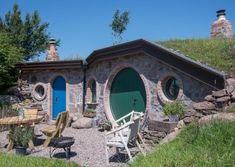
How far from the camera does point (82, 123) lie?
13.5m

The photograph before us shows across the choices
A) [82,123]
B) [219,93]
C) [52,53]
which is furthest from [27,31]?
[219,93]

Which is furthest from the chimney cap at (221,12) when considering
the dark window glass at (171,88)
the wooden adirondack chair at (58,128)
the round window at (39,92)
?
the wooden adirondack chair at (58,128)

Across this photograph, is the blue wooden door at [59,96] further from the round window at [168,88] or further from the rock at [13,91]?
the round window at [168,88]

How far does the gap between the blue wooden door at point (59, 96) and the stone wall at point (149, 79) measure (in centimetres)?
189

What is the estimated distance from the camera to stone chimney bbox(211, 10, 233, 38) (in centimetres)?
1569

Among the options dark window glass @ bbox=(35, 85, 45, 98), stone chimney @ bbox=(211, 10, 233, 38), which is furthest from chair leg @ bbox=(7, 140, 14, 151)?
stone chimney @ bbox=(211, 10, 233, 38)

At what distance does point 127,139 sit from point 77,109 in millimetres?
8213

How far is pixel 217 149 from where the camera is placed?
4.89 m

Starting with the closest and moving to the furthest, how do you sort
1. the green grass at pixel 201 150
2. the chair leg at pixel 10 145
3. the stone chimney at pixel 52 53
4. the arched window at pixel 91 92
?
the green grass at pixel 201 150, the chair leg at pixel 10 145, the arched window at pixel 91 92, the stone chimney at pixel 52 53

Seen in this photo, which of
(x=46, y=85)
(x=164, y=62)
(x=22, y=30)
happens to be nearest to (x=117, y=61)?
(x=164, y=62)

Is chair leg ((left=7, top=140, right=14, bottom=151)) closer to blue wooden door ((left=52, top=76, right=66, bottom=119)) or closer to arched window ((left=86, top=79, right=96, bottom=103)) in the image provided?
arched window ((left=86, top=79, right=96, bottom=103))

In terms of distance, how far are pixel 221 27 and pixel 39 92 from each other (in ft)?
34.4

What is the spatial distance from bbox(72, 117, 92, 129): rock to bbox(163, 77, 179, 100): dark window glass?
4411 millimetres

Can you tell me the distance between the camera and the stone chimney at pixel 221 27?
1569 centimetres
